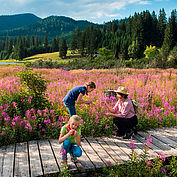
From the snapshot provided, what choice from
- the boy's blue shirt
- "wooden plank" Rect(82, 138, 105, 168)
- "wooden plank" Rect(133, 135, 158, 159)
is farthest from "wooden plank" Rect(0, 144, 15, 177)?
"wooden plank" Rect(133, 135, 158, 159)

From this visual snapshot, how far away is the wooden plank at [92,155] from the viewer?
3.30 m

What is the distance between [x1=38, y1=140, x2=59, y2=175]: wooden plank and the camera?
308 cm

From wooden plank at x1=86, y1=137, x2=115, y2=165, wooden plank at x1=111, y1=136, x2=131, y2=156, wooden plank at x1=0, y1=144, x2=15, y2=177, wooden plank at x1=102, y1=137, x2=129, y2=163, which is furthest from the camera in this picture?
wooden plank at x1=111, y1=136, x2=131, y2=156

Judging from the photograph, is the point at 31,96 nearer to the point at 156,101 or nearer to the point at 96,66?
the point at 156,101

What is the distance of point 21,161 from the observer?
3.30 m

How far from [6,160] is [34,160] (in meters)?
0.47

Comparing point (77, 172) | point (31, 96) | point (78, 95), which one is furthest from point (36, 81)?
point (77, 172)

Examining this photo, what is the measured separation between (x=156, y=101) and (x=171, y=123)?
1.62m

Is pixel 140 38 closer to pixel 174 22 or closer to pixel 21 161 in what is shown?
pixel 174 22

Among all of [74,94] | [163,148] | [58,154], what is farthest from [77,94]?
[163,148]

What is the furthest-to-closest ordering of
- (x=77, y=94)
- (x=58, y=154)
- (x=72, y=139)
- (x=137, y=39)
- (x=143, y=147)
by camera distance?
(x=137, y=39) → (x=77, y=94) → (x=143, y=147) → (x=58, y=154) → (x=72, y=139)

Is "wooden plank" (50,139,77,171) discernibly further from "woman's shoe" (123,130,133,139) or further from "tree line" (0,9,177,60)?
"tree line" (0,9,177,60)

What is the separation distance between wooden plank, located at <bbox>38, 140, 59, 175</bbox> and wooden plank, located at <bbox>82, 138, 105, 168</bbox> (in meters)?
0.66

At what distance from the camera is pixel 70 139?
3.29m
